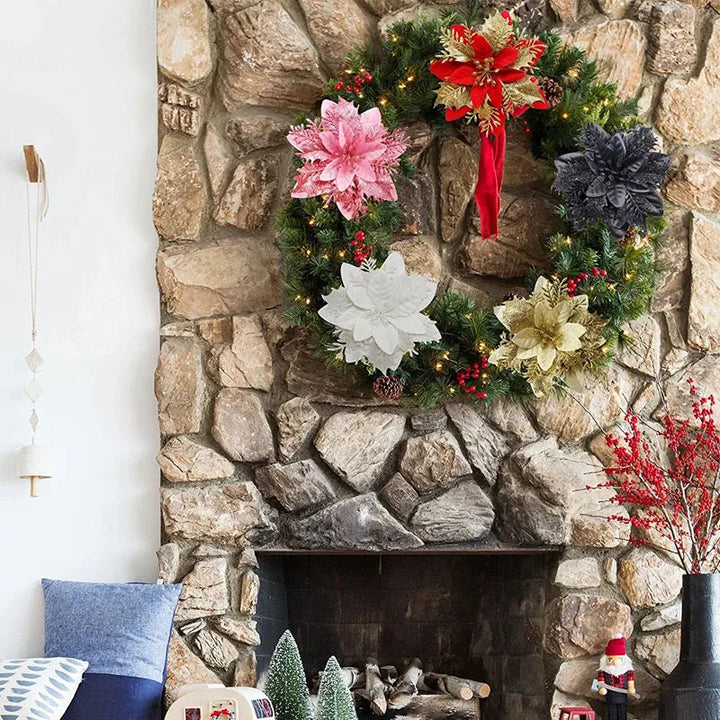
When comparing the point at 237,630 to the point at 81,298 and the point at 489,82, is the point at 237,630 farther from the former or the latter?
the point at 489,82

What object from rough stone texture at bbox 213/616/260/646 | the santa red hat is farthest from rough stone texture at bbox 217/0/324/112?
the santa red hat

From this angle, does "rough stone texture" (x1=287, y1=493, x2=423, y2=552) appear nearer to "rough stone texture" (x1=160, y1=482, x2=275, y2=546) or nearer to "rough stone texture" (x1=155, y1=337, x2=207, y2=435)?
"rough stone texture" (x1=160, y1=482, x2=275, y2=546)

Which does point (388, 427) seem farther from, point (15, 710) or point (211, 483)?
point (15, 710)

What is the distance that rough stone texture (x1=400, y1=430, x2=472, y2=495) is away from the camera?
293cm

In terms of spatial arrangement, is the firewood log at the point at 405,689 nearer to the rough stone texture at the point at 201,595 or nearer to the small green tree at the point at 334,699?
the small green tree at the point at 334,699

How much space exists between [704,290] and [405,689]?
1.43 metres

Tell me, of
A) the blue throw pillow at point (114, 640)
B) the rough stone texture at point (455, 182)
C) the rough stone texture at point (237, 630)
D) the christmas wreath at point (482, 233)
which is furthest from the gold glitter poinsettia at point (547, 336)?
the blue throw pillow at point (114, 640)

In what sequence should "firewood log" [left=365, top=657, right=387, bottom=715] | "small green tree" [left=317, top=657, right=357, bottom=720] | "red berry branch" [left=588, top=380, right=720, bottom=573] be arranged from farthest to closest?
1. "firewood log" [left=365, top=657, right=387, bottom=715]
2. "red berry branch" [left=588, top=380, right=720, bottom=573]
3. "small green tree" [left=317, top=657, right=357, bottom=720]

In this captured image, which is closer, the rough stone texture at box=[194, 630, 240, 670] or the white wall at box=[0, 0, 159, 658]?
the rough stone texture at box=[194, 630, 240, 670]

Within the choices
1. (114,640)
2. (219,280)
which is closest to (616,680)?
(114,640)

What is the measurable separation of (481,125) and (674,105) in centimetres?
64

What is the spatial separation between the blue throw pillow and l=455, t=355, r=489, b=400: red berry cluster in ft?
3.07

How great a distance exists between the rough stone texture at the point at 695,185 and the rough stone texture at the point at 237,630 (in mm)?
1711

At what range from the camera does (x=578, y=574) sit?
9.55 ft
